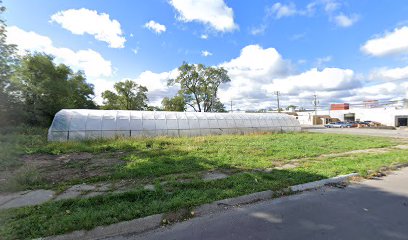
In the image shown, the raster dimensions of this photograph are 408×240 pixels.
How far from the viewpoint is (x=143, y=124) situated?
16.2 meters

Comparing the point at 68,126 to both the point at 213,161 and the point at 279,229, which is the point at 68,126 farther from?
the point at 279,229

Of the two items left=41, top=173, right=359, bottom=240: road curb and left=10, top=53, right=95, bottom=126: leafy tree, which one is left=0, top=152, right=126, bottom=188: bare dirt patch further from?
left=10, top=53, right=95, bottom=126: leafy tree

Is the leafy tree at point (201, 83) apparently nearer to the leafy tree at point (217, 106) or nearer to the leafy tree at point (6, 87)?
the leafy tree at point (217, 106)

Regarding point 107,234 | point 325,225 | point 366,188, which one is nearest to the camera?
point 107,234

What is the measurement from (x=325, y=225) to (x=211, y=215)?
1.95 meters

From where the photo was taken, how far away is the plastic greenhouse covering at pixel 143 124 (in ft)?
46.0

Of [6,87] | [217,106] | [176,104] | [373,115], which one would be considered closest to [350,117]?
[373,115]

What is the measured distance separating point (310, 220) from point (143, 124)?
46.9 ft

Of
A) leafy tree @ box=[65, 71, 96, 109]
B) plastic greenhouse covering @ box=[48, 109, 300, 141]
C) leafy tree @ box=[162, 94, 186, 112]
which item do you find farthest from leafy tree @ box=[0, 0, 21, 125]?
leafy tree @ box=[162, 94, 186, 112]

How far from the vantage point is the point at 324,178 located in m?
6.01

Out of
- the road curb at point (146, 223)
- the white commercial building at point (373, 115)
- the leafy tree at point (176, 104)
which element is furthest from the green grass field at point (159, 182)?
the white commercial building at point (373, 115)

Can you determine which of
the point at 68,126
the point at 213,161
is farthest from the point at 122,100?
the point at 213,161

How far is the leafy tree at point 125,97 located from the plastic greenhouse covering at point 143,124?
102 ft

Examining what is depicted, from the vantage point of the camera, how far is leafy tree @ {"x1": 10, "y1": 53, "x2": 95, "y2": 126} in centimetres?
2016
